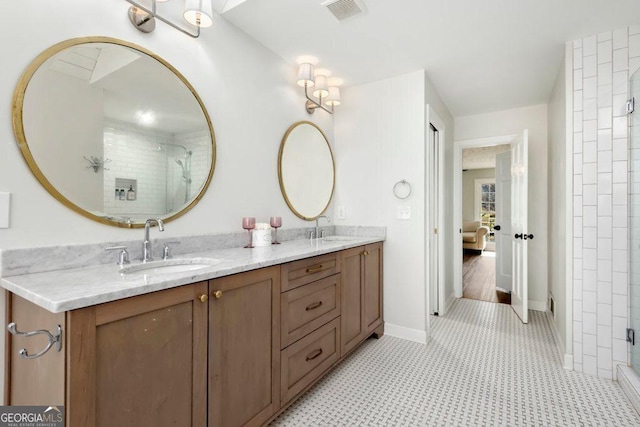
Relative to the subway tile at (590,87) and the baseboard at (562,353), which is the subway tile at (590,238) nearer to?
the baseboard at (562,353)

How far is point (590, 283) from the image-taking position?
6.89 feet

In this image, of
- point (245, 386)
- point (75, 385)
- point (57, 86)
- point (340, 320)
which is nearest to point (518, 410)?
point (340, 320)

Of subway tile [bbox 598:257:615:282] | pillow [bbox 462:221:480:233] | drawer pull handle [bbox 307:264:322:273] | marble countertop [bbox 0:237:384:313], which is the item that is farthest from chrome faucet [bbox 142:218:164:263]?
pillow [bbox 462:221:480:233]

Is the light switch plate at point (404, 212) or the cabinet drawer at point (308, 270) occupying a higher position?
the light switch plate at point (404, 212)

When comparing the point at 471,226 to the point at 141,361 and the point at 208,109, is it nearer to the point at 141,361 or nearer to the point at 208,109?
the point at 208,109

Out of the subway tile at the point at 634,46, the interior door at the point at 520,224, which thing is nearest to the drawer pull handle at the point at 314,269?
the interior door at the point at 520,224

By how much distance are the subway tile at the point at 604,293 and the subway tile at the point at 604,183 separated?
2.07 ft

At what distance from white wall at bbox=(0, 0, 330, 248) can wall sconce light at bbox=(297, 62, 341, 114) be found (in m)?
0.10

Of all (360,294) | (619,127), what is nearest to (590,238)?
(619,127)

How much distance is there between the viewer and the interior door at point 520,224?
301 centimetres

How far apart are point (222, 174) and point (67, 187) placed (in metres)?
0.82

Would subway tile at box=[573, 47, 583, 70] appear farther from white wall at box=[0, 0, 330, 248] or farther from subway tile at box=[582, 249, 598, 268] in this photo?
white wall at box=[0, 0, 330, 248]

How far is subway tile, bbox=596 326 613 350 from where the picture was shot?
80.7 inches

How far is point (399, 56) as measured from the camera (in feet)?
7.98
